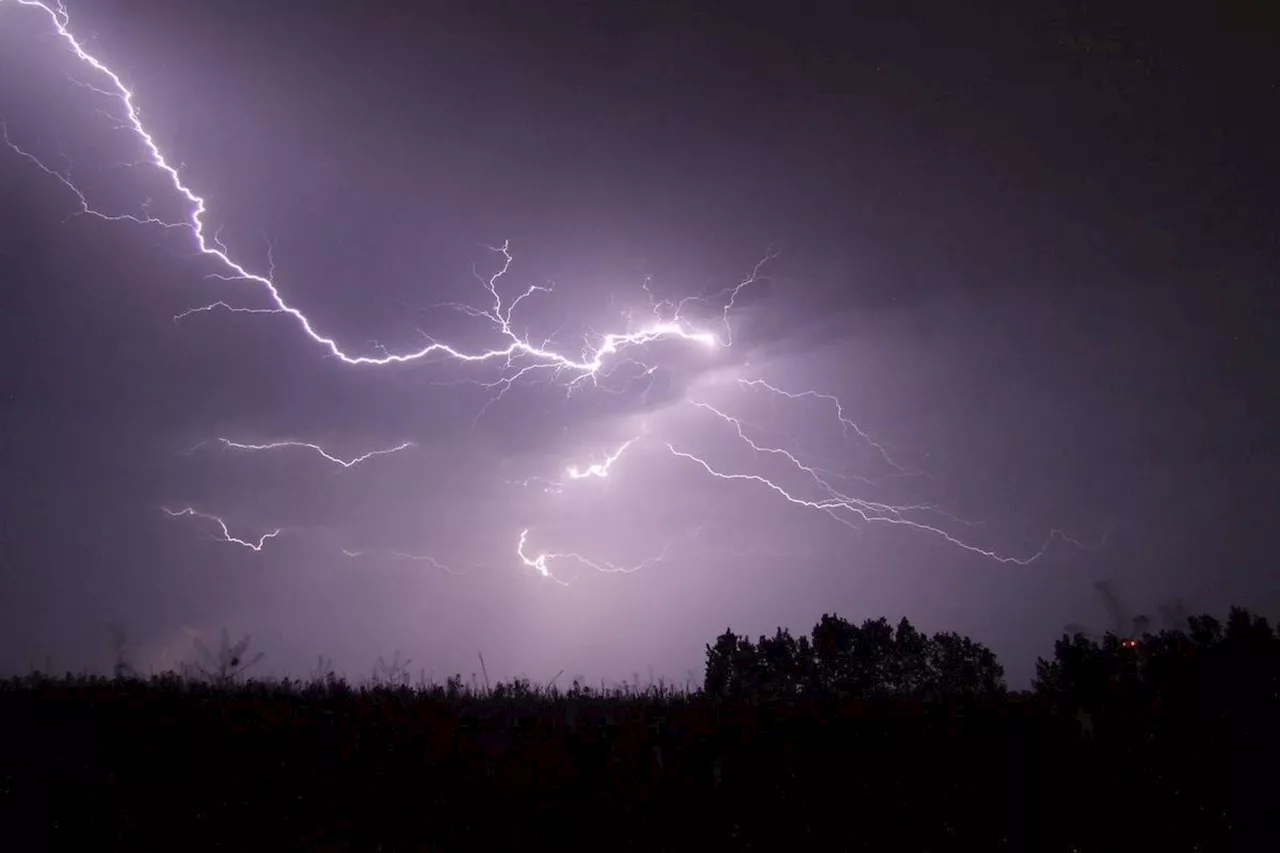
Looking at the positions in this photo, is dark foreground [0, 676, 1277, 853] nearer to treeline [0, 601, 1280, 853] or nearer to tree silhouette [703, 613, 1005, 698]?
treeline [0, 601, 1280, 853]

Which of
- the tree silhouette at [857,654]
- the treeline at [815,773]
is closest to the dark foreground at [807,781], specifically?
the treeline at [815,773]

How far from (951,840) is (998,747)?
0.56m

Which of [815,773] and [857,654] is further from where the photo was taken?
[857,654]

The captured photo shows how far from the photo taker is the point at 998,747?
3.93m

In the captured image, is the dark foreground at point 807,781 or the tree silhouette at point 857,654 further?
the tree silhouette at point 857,654

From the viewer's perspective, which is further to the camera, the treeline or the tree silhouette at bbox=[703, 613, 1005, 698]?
the tree silhouette at bbox=[703, 613, 1005, 698]

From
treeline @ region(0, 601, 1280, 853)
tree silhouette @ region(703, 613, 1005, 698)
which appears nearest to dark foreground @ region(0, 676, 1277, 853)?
treeline @ region(0, 601, 1280, 853)

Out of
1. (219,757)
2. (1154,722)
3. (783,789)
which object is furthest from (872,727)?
(219,757)

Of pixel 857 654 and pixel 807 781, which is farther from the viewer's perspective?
pixel 857 654

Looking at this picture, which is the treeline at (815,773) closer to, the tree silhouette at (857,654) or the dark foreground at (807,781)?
the dark foreground at (807,781)

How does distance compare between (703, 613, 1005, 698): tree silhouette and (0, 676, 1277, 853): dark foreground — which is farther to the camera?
(703, 613, 1005, 698): tree silhouette

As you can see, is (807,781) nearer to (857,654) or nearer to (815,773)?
(815,773)

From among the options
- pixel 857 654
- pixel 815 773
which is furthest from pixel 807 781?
pixel 857 654

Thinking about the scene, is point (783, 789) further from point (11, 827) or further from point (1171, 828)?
point (11, 827)
